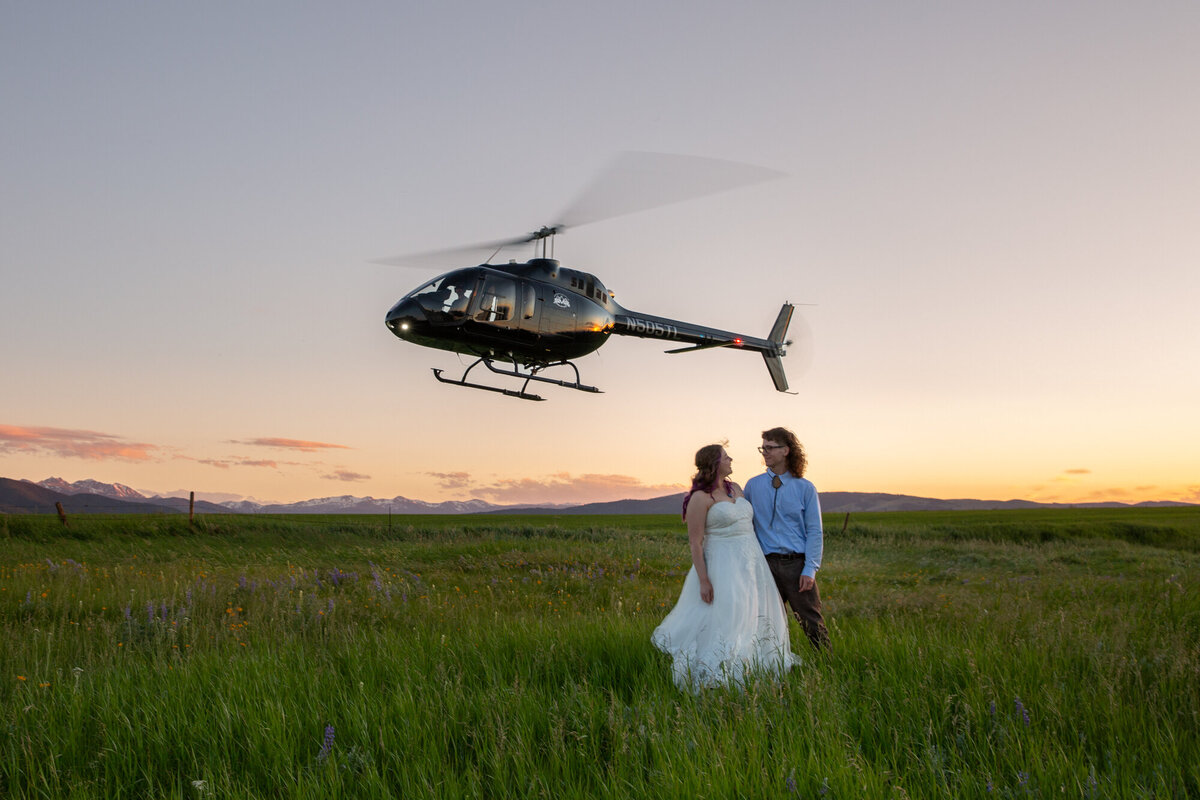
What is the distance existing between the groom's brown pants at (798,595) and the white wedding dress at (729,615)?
0.27 metres

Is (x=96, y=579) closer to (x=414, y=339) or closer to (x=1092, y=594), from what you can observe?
(x=414, y=339)

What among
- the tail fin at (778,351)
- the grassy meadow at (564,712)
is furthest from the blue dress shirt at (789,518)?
the tail fin at (778,351)

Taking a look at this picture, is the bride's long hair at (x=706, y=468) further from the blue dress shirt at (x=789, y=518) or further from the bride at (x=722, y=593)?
the blue dress shirt at (x=789, y=518)

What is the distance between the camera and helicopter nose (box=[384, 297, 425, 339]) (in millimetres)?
13555

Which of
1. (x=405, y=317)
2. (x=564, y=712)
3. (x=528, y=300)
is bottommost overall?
(x=564, y=712)

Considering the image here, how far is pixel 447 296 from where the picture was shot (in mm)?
13508

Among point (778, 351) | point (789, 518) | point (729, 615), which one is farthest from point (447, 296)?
point (778, 351)

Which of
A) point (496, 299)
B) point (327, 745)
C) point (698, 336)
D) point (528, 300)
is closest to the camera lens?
point (327, 745)

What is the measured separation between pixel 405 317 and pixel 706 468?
9.09 metres

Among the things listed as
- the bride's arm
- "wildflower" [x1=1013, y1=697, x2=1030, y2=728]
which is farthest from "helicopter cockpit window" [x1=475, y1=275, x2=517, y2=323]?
"wildflower" [x1=1013, y1=697, x2=1030, y2=728]

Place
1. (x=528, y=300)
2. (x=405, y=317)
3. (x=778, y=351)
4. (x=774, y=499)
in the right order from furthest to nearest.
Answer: (x=778, y=351) < (x=528, y=300) < (x=405, y=317) < (x=774, y=499)

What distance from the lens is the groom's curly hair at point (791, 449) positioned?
6.74 meters

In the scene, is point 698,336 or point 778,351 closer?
point 698,336

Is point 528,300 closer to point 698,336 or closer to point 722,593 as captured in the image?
point 698,336
